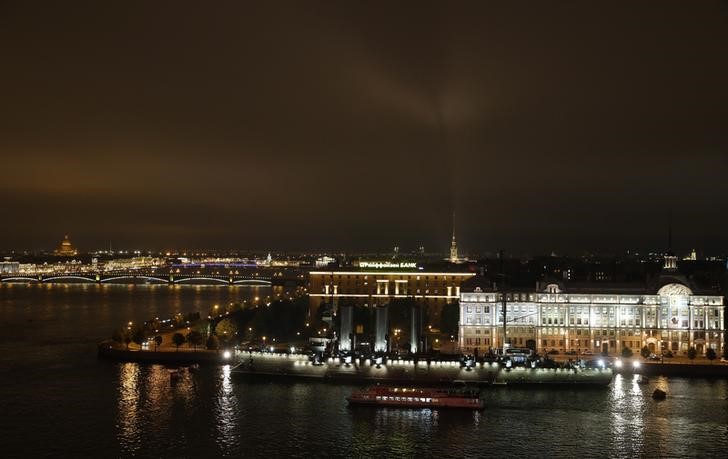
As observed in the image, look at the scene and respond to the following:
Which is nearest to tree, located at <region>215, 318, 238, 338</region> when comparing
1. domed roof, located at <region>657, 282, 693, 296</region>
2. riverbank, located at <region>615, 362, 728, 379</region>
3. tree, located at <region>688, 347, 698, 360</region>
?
riverbank, located at <region>615, 362, 728, 379</region>

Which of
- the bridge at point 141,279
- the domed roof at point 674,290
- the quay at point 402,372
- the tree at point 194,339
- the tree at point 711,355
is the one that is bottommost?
the quay at point 402,372

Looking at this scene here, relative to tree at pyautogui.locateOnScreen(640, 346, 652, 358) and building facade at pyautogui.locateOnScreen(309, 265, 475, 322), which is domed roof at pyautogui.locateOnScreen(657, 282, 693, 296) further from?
building facade at pyautogui.locateOnScreen(309, 265, 475, 322)

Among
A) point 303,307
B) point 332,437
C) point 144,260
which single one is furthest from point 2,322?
point 144,260

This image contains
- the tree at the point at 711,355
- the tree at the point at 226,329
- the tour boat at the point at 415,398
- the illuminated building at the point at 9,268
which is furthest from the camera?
the illuminated building at the point at 9,268

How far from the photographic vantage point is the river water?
16.6 metres

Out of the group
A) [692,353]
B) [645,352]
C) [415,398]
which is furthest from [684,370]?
[415,398]

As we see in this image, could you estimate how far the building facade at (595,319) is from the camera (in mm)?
28797

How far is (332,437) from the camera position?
17.5 m

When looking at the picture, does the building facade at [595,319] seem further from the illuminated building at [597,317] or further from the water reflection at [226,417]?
Result: the water reflection at [226,417]

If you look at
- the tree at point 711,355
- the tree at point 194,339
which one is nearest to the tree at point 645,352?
the tree at point 711,355

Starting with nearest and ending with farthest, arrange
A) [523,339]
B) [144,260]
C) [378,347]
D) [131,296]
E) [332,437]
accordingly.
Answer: [332,437] < [378,347] < [523,339] < [131,296] < [144,260]

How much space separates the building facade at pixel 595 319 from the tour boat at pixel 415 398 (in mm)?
8503

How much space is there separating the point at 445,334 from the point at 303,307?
8620 millimetres

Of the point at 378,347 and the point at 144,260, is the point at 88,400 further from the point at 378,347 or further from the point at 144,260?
the point at 144,260
